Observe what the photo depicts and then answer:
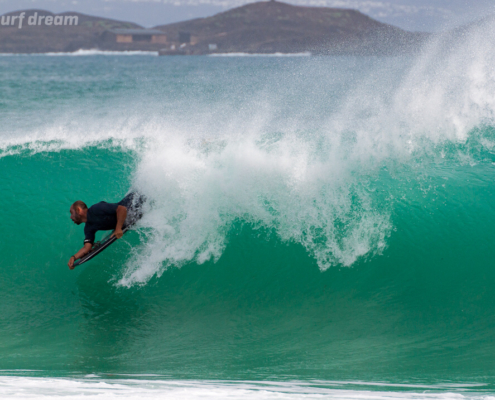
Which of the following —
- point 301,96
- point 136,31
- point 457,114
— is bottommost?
point 457,114

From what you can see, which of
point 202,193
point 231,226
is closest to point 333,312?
point 231,226

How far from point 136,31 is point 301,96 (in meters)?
108

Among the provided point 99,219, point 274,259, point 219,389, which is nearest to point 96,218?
point 99,219

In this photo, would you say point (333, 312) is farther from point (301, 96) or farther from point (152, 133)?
point (301, 96)

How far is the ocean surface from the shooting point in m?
4.09

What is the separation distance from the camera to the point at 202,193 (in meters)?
6.52

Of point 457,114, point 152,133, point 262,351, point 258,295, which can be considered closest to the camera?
point 262,351

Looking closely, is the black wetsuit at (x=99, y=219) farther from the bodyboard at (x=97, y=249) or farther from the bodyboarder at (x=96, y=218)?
the bodyboard at (x=97, y=249)

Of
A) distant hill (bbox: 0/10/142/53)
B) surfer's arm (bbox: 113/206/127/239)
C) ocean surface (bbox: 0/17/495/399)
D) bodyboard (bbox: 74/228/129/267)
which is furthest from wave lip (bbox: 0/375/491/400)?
distant hill (bbox: 0/10/142/53)

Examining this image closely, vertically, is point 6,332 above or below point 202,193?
below

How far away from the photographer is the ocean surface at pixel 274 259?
4090 mm

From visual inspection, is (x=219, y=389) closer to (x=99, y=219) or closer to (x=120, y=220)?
(x=120, y=220)

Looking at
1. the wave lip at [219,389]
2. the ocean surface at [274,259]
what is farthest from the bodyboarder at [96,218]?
the wave lip at [219,389]

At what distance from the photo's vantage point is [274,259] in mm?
6004
